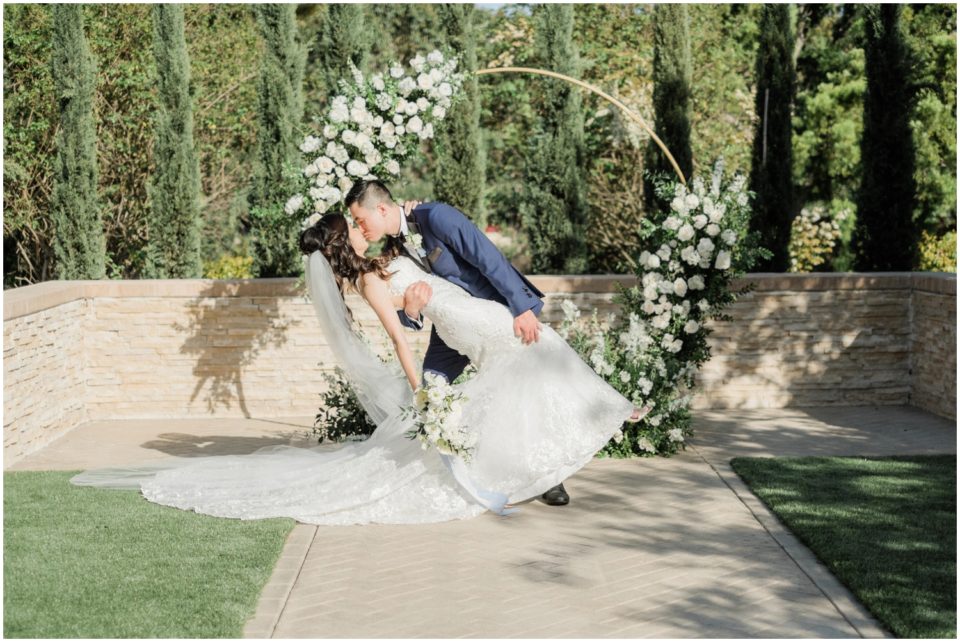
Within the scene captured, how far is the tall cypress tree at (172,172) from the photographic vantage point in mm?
12391

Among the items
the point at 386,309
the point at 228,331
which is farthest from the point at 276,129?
the point at 386,309

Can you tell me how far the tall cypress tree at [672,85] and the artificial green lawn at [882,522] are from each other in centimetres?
542

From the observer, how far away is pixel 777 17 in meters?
13.0

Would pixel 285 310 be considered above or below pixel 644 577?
above

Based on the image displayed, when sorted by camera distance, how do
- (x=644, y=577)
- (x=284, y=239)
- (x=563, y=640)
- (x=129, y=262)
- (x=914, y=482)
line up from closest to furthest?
1. (x=563, y=640)
2. (x=644, y=577)
3. (x=914, y=482)
4. (x=284, y=239)
5. (x=129, y=262)

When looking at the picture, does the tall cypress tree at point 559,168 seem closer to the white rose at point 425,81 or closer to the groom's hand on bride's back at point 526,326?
the white rose at point 425,81

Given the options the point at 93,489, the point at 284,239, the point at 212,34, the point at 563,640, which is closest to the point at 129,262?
the point at 212,34

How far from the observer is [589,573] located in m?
5.56

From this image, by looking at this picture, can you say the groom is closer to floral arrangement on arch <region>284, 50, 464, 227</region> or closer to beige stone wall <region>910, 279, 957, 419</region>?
floral arrangement on arch <region>284, 50, 464, 227</region>

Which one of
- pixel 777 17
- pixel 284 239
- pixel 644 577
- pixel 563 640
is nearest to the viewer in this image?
pixel 563 640

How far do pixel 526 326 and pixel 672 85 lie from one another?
692 centimetres

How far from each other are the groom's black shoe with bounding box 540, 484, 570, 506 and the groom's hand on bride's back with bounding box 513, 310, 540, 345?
0.96 m

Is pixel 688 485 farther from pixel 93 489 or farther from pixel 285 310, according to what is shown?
pixel 285 310

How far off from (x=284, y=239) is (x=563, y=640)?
811cm
